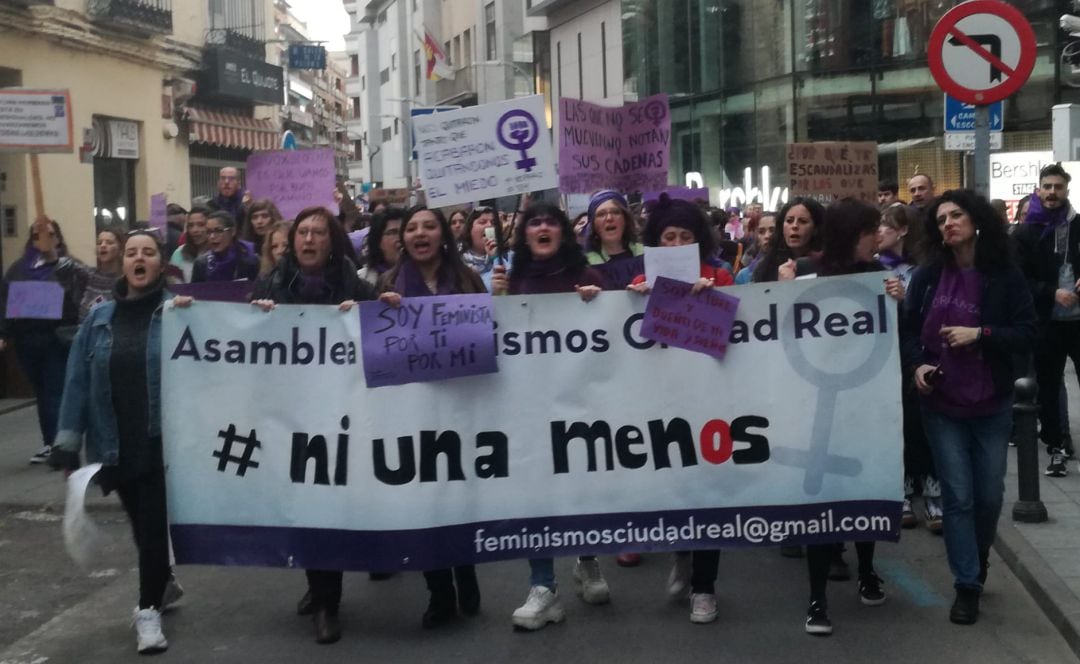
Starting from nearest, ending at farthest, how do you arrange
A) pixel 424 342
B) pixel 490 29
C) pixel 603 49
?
1. pixel 424 342
2. pixel 603 49
3. pixel 490 29

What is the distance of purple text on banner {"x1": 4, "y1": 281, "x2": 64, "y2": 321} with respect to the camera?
36.1 ft

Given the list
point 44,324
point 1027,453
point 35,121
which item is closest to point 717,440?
point 1027,453

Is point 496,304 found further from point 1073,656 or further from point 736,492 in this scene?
point 1073,656

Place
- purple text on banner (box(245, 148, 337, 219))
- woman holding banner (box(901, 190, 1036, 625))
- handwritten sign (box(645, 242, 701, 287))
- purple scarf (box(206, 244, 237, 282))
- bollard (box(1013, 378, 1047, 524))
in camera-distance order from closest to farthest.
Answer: woman holding banner (box(901, 190, 1036, 625)) → handwritten sign (box(645, 242, 701, 287)) → bollard (box(1013, 378, 1047, 524)) → purple scarf (box(206, 244, 237, 282)) → purple text on banner (box(245, 148, 337, 219))

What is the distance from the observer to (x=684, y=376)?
6.43 metres

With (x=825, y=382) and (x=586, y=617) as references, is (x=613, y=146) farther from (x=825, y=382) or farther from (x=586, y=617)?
(x=586, y=617)

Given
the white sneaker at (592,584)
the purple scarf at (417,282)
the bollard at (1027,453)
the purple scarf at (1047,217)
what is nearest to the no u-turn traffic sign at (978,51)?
the purple scarf at (1047,217)

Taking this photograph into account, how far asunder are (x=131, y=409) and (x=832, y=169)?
273 inches

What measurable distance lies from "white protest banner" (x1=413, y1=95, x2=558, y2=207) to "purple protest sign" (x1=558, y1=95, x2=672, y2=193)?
6.10ft

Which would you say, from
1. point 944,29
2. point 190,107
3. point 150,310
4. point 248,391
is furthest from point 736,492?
point 190,107

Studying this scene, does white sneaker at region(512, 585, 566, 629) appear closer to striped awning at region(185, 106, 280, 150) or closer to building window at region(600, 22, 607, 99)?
striped awning at region(185, 106, 280, 150)

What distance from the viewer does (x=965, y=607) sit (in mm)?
6426

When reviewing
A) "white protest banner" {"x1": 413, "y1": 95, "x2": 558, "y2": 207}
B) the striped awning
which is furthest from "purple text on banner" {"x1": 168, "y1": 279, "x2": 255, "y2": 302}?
the striped awning

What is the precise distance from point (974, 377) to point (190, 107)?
2018cm
